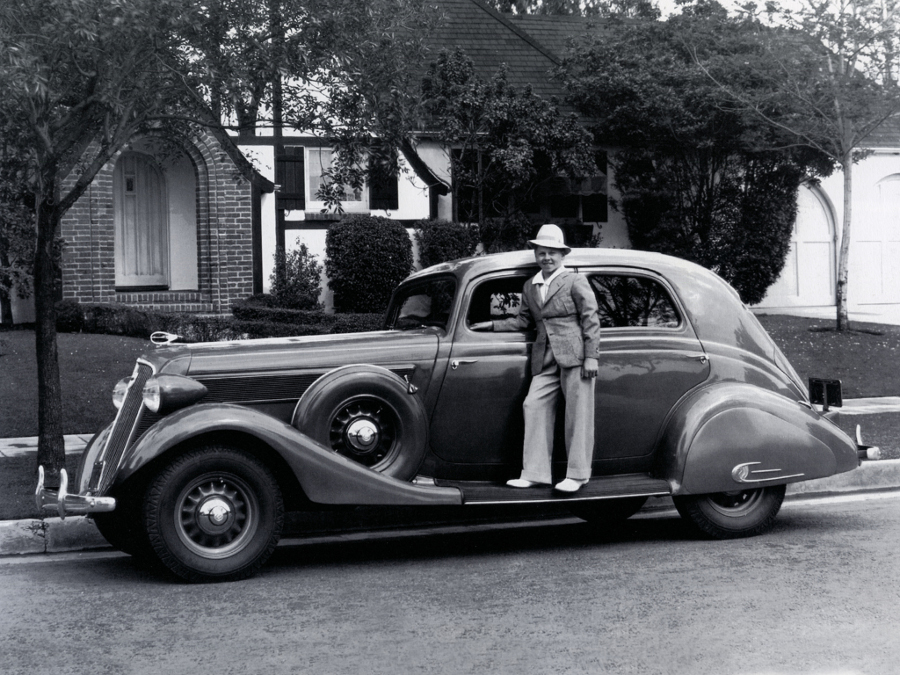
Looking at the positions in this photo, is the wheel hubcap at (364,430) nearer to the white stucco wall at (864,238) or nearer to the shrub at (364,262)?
the shrub at (364,262)

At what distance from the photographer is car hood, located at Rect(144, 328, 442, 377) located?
21.2 feet

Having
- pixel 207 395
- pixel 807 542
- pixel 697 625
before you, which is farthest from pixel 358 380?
pixel 807 542

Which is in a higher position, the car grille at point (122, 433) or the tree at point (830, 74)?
the tree at point (830, 74)

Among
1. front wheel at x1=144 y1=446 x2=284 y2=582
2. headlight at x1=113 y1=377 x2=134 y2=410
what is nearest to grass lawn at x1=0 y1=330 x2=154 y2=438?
headlight at x1=113 y1=377 x2=134 y2=410

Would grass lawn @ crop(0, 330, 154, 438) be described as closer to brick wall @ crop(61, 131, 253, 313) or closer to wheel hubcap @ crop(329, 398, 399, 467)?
brick wall @ crop(61, 131, 253, 313)

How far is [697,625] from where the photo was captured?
515 cm

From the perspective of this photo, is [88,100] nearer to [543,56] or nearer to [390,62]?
[390,62]

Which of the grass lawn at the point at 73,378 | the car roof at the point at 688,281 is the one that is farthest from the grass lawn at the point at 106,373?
the car roof at the point at 688,281

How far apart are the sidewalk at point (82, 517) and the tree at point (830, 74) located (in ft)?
21.2

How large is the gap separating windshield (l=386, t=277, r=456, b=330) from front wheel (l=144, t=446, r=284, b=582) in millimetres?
1603

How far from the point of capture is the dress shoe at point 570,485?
673 centimetres

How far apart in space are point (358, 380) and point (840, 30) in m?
14.2

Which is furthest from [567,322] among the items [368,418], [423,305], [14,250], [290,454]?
[14,250]

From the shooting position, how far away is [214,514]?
6.14 m
